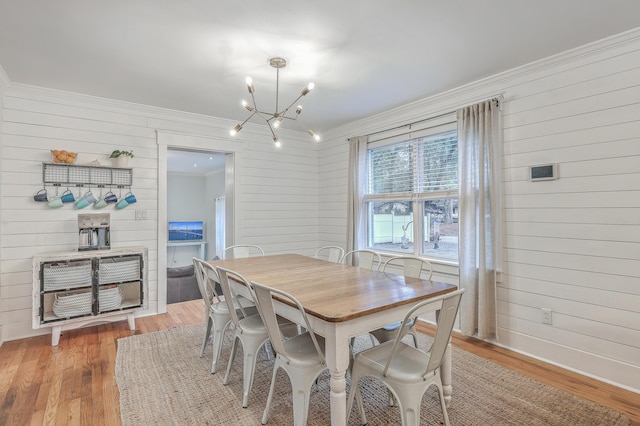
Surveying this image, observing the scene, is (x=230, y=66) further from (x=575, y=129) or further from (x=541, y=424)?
(x=541, y=424)

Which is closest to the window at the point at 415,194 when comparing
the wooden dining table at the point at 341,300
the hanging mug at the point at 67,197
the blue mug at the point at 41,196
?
the wooden dining table at the point at 341,300

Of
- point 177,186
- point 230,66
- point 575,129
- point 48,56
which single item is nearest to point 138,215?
point 48,56

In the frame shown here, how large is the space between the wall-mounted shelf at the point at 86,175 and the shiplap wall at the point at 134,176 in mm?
85

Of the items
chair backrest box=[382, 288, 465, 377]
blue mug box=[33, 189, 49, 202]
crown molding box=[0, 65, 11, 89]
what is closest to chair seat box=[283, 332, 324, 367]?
chair backrest box=[382, 288, 465, 377]

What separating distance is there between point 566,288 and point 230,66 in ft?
11.1

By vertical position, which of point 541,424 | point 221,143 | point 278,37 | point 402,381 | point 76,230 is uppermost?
point 278,37

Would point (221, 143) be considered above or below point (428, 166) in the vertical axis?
above

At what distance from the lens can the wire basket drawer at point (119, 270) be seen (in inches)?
129

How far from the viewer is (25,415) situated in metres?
2.01

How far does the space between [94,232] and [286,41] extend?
2.86m

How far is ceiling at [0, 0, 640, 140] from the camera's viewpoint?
2002 millimetres

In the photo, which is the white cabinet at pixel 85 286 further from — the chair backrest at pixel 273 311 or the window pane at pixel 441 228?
the window pane at pixel 441 228

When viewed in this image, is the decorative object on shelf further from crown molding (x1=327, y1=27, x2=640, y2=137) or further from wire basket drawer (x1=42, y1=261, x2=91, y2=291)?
crown molding (x1=327, y1=27, x2=640, y2=137)

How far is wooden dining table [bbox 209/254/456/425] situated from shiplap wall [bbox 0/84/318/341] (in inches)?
71.3
